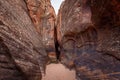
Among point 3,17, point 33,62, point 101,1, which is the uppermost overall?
point 101,1

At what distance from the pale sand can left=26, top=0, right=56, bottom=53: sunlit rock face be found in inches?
47.3

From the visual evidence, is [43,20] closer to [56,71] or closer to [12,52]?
[56,71]

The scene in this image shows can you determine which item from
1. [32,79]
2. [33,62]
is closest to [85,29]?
[33,62]

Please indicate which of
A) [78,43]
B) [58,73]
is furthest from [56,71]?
[78,43]

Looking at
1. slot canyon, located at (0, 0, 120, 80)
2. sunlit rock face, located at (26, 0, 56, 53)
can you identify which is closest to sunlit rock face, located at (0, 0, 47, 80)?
slot canyon, located at (0, 0, 120, 80)

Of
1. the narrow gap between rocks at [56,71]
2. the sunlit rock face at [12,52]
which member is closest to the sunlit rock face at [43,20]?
the narrow gap between rocks at [56,71]

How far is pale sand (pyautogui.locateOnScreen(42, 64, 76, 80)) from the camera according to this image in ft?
22.0

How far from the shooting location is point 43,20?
9.13 m

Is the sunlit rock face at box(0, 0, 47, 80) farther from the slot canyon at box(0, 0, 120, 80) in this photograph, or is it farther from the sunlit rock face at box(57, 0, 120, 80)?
the sunlit rock face at box(57, 0, 120, 80)

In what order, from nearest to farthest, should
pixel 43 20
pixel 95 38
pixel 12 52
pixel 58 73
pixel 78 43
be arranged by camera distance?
pixel 12 52 → pixel 95 38 → pixel 78 43 → pixel 58 73 → pixel 43 20

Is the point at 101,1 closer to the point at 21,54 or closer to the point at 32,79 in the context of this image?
the point at 21,54

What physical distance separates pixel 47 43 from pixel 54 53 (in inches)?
30.1

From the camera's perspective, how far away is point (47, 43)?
8.70 metres

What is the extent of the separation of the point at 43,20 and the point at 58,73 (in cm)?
353
